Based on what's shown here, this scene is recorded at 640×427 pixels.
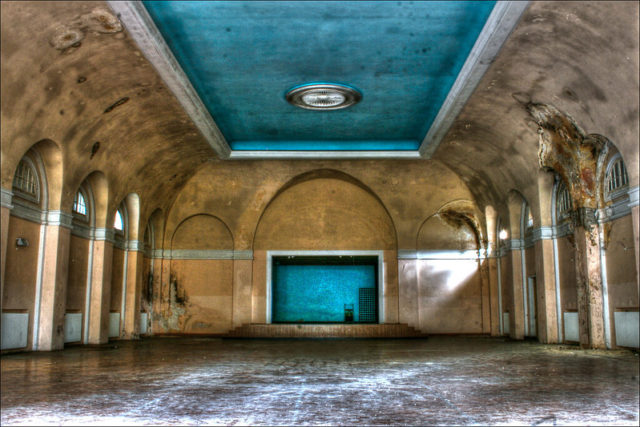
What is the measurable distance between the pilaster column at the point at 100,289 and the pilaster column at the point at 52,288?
7.69 feet

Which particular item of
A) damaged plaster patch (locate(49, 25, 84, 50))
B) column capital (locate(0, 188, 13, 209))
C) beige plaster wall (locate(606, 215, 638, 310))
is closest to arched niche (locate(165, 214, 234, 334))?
column capital (locate(0, 188, 13, 209))

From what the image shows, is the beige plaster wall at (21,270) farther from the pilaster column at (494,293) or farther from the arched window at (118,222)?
the pilaster column at (494,293)

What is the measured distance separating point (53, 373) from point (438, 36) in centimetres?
979

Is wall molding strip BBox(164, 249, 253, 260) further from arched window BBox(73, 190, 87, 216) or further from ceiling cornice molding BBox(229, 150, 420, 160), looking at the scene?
arched window BBox(73, 190, 87, 216)

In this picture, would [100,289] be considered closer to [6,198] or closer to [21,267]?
A: [21,267]

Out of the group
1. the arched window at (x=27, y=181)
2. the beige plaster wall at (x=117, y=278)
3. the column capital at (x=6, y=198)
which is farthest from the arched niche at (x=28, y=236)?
the beige plaster wall at (x=117, y=278)

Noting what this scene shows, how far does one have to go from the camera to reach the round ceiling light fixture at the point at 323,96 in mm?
15211

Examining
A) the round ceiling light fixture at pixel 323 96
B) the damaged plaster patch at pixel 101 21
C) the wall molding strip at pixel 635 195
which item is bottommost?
the wall molding strip at pixel 635 195

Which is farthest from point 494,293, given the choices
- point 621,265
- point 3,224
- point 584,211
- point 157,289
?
point 3,224

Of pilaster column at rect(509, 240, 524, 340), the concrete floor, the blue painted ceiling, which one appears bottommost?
the concrete floor

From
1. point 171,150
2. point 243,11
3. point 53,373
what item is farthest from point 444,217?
point 53,373

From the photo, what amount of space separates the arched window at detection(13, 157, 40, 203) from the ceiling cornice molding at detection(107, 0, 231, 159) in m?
3.85

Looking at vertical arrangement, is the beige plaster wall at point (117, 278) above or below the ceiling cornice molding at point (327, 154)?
below

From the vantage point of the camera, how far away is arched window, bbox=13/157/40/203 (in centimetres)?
1356
